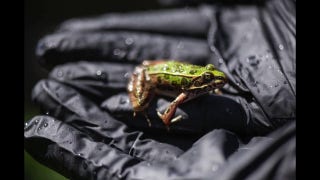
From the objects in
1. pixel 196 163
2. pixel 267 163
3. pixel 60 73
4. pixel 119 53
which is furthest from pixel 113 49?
pixel 267 163

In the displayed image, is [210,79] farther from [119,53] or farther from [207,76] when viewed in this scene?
[119,53]

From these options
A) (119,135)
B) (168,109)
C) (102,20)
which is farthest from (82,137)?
(102,20)

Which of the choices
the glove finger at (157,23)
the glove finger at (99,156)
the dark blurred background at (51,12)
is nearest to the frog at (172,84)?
the glove finger at (99,156)

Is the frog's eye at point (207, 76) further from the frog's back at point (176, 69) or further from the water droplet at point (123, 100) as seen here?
the water droplet at point (123, 100)

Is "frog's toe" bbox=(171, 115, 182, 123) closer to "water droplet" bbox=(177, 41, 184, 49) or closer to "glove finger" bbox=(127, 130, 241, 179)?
"glove finger" bbox=(127, 130, 241, 179)

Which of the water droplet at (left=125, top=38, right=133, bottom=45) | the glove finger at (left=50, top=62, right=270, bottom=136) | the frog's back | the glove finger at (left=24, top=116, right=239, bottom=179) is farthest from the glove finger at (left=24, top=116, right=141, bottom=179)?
the water droplet at (left=125, top=38, right=133, bottom=45)
